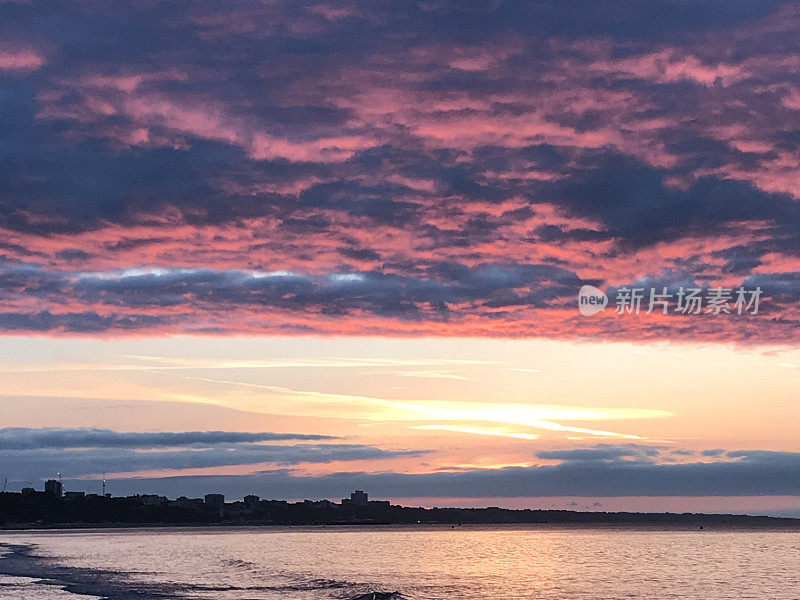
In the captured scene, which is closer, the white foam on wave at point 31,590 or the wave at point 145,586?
the white foam on wave at point 31,590

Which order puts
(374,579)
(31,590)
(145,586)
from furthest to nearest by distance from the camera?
(374,579) → (145,586) → (31,590)

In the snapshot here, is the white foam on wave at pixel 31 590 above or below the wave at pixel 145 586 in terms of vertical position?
above

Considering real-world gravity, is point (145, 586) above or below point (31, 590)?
below

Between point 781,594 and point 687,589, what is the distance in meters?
12.2

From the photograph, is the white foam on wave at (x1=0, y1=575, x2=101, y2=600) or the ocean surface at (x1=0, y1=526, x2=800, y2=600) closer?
the white foam on wave at (x1=0, y1=575, x2=101, y2=600)

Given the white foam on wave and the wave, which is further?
the wave

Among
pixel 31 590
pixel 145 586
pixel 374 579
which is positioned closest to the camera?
pixel 31 590

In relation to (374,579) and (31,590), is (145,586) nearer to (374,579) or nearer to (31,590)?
(31,590)

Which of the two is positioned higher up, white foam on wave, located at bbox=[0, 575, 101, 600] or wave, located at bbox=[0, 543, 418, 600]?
white foam on wave, located at bbox=[0, 575, 101, 600]

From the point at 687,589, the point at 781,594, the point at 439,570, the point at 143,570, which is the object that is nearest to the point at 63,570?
the point at 143,570

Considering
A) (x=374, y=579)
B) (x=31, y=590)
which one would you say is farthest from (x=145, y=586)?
(x=374, y=579)

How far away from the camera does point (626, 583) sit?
139750 mm

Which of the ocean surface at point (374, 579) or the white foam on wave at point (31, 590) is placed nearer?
the white foam on wave at point (31, 590)

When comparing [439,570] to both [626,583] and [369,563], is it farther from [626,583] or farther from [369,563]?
[626,583]
